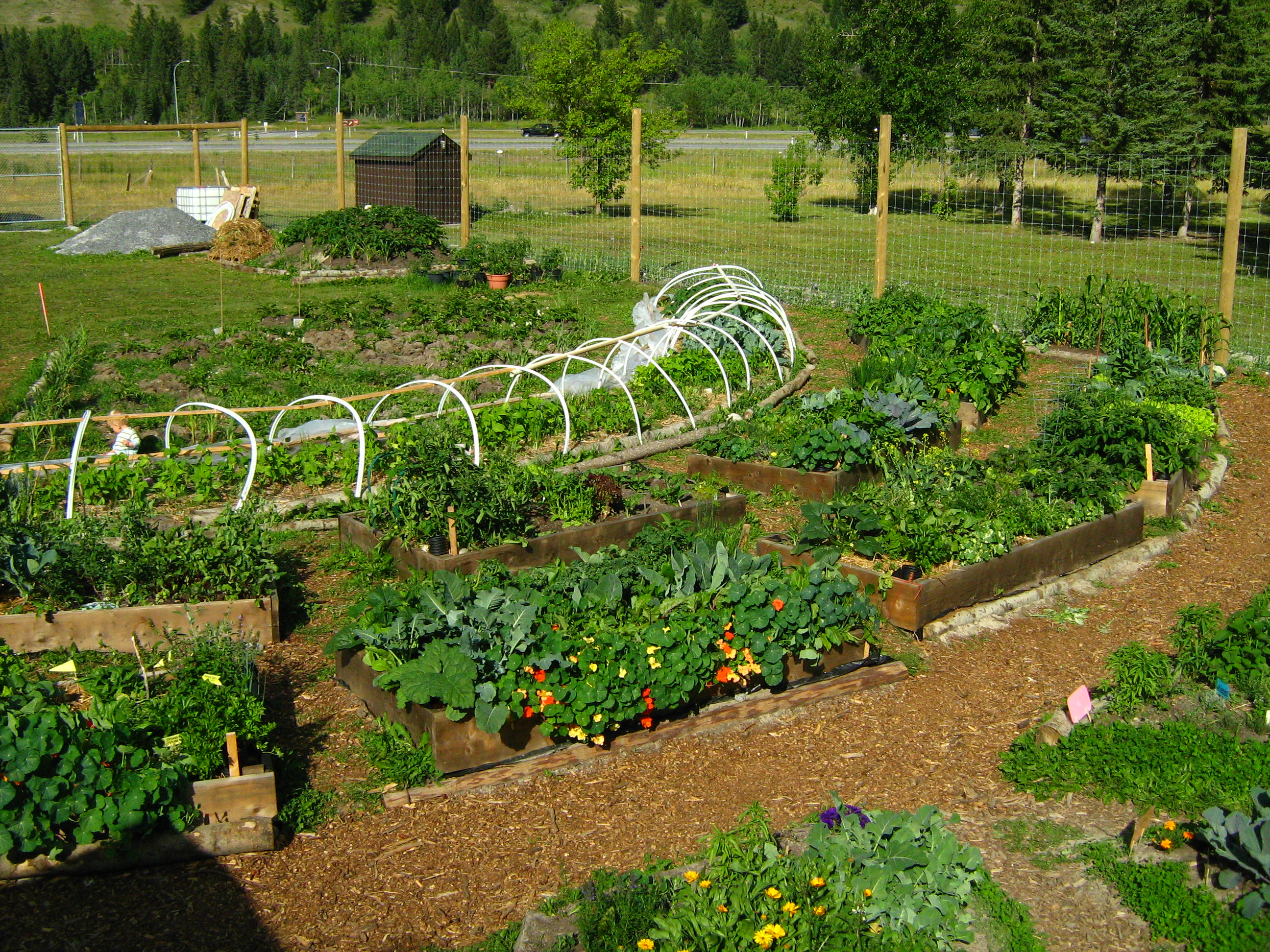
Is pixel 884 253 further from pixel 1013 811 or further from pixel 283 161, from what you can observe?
pixel 283 161

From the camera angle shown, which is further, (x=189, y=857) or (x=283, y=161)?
(x=283, y=161)

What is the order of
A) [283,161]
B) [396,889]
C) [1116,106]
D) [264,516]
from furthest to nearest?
[283,161], [1116,106], [264,516], [396,889]

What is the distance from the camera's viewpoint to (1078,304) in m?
11.3

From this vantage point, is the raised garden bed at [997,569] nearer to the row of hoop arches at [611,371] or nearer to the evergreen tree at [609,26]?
the row of hoop arches at [611,371]

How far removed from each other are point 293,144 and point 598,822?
50407 mm

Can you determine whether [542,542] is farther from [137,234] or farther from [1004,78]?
[1004,78]

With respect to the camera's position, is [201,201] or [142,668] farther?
[201,201]

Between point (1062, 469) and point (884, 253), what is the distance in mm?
6333

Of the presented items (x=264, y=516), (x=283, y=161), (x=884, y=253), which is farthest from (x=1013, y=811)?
(x=283, y=161)

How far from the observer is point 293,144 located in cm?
4984

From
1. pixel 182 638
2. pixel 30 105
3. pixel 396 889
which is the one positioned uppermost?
pixel 30 105

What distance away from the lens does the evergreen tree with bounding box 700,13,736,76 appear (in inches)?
3693

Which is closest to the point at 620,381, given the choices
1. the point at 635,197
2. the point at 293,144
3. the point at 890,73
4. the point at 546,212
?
the point at 635,197

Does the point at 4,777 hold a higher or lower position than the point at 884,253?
lower
